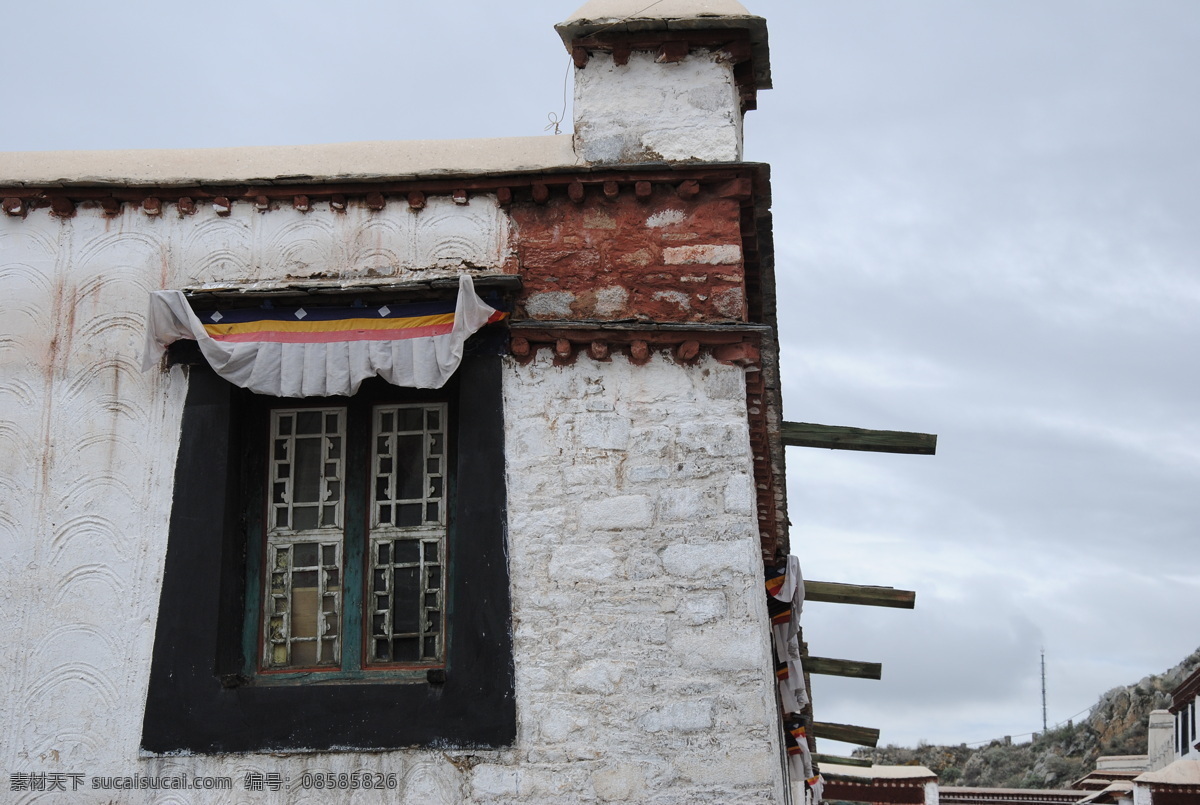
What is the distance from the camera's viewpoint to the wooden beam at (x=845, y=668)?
10.4m

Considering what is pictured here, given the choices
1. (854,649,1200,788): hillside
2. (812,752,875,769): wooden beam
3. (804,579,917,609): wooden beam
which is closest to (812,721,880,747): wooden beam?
(812,752,875,769): wooden beam

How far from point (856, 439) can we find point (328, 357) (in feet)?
11.5

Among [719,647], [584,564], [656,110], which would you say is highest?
[656,110]

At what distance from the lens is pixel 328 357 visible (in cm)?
560

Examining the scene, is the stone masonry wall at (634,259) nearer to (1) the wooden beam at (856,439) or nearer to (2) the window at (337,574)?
(2) the window at (337,574)

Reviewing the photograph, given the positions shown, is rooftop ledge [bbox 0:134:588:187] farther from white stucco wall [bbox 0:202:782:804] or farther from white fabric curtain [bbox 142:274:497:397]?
white fabric curtain [bbox 142:274:497:397]

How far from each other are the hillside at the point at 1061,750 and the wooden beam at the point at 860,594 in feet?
92.7

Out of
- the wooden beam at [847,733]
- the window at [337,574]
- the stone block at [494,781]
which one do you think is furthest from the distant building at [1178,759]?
the window at [337,574]

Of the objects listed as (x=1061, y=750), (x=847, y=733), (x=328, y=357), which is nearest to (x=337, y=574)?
(x=328, y=357)

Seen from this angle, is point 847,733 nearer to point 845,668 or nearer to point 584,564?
point 845,668

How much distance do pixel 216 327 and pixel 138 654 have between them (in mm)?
1671

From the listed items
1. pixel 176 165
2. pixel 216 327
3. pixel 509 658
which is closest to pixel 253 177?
pixel 176 165

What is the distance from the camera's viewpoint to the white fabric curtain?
554cm

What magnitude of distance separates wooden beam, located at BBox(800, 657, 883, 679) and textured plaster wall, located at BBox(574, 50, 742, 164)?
588 cm
